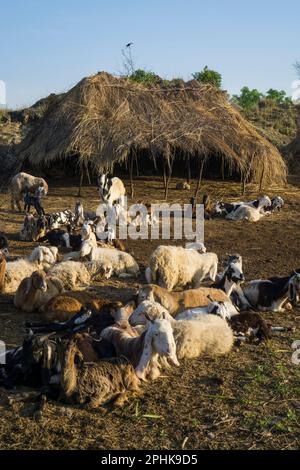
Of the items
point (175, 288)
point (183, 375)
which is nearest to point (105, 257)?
point (175, 288)

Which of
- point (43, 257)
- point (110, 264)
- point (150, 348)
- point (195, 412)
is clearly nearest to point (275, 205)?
point (110, 264)

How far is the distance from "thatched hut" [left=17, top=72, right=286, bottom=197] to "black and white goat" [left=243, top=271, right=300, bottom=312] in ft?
31.4

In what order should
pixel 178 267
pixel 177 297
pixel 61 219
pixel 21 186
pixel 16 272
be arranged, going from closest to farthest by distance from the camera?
pixel 177 297, pixel 16 272, pixel 178 267, pixel 61 219, pixel 21 186

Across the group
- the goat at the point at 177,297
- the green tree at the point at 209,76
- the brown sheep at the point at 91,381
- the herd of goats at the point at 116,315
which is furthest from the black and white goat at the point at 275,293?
the green tree at the point at 209,76

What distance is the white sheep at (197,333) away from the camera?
6.86 meters

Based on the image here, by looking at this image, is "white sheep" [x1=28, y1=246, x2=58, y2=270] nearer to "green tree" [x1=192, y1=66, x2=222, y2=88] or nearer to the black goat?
the black goat

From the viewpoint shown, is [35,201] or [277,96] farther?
[277,96]

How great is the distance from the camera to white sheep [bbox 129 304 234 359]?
686 cm

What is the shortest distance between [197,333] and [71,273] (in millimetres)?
3317

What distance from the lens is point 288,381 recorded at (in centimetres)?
635

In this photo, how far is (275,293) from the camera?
892 cm

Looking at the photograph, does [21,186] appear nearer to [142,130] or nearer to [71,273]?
[142,130]

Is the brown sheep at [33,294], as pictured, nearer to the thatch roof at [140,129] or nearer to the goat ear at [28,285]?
the goat ear at [28,285]

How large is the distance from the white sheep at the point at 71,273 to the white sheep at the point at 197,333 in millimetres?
2531
